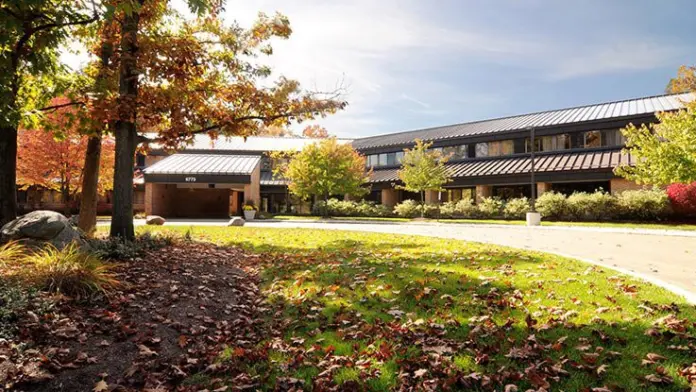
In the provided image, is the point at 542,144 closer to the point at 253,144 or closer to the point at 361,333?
the point at 253,144

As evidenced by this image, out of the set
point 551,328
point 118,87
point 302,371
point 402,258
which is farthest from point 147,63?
point 551,328

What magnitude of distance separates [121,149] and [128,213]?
163 cm

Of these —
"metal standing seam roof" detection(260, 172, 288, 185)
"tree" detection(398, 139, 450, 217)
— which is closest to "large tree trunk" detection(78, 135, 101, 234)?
"tree" detection(398, 139, 450, 217)

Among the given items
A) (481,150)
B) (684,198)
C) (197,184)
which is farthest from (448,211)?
(197,184)

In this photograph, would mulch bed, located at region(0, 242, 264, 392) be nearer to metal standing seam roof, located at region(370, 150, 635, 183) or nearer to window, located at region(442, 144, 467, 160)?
metal standing seam roof, located at region(370, 150, 635, 183)

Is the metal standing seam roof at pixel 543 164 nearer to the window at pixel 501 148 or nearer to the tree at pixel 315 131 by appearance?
the window at pixel 501 148

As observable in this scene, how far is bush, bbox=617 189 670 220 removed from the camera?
23.7 metres

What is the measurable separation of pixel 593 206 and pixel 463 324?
25518mm

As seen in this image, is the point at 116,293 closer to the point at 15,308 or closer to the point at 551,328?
the point at 15,308

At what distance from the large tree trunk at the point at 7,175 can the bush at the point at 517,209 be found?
28.1m

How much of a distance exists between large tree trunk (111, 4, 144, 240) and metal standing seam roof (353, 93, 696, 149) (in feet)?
94.5

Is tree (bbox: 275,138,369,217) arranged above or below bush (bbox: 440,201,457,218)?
above

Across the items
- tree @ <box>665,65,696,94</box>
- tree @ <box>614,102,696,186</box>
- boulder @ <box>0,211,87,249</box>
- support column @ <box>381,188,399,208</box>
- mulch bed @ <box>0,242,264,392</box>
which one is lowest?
mulch bed @ <box>0,242,264,392</box>

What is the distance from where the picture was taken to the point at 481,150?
127ft
